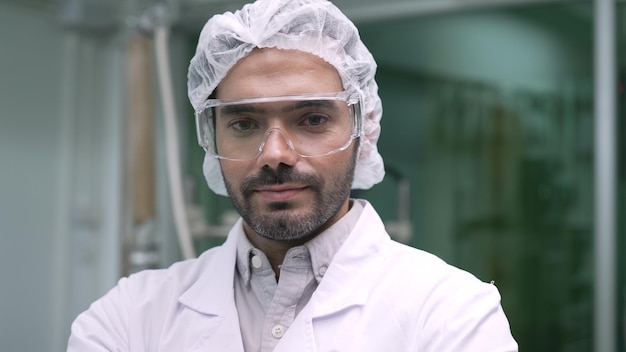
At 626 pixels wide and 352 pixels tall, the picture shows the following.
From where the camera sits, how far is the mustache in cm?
117

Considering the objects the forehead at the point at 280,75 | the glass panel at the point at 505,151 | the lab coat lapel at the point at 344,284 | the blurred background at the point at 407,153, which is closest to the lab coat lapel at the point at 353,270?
the lab coat lapel at the point at 344,284

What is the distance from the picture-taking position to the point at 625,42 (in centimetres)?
248

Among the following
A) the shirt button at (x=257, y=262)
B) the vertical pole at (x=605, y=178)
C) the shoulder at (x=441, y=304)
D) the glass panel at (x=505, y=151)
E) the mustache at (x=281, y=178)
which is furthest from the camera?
the glass panel at (x=505, y=151)

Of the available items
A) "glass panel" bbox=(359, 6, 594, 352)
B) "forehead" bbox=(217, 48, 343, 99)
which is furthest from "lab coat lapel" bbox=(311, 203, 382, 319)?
"glass panel" bbox=(359, 6, 594, 352)

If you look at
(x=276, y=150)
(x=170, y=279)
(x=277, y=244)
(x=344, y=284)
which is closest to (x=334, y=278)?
(x=344, y=284)

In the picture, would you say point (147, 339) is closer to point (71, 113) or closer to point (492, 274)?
point (492, 274)

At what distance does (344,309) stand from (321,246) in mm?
120

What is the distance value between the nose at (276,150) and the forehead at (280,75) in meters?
0.07

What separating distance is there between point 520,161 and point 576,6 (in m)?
0.59

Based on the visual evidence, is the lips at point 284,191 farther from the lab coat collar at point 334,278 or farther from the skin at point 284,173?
the lab coat collar at point 334,278

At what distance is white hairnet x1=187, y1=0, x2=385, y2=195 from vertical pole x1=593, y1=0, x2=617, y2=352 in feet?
4.59

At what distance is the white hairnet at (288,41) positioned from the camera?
1224 mm

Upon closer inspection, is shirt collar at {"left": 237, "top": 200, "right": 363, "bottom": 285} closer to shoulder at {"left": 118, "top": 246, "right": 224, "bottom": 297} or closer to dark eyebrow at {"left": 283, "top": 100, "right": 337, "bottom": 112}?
shoulder at {"left": 118, "top": 246, "right": 224, "bottom": 297}

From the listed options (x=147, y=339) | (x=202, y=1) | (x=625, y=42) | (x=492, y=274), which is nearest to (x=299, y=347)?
(x=147, y=339)
